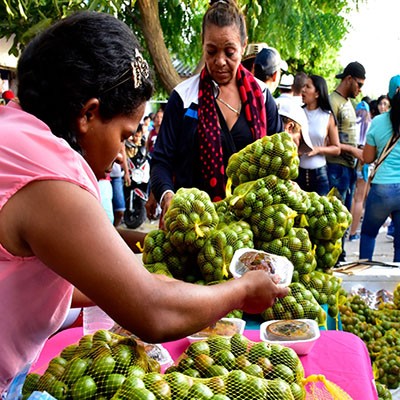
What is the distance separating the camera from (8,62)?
10.1 meters

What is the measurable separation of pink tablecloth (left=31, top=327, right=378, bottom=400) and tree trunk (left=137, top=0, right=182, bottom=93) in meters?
5.58

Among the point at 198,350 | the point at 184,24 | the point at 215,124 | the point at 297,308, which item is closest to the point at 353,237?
the point at 184,24

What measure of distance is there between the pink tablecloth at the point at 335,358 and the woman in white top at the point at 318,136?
3425mm

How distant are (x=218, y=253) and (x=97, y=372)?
3.38 ft

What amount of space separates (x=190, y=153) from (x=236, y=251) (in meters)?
1.04

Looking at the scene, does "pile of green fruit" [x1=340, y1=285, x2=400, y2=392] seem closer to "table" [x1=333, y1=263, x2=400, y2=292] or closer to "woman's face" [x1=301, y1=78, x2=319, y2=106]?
"table" [x1=333, y1=263, x2=400, y2=292]

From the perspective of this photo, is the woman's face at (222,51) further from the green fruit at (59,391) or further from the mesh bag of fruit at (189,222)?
the green fruit at (59,391)

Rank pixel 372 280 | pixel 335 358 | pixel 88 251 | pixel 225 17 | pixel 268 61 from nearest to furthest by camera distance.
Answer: pixel 88 251 → pixel 335 358 → pixel 225 17 → pixel 372 280 → pixel 268 61

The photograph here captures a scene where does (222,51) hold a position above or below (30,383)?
above

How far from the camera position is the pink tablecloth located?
5.45ft

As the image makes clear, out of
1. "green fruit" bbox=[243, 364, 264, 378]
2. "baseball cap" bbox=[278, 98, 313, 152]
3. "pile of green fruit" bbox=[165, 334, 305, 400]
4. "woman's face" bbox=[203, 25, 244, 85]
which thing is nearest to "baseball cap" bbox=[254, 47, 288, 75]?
"baseball cap" bbox=[278, 98, 313, 152]

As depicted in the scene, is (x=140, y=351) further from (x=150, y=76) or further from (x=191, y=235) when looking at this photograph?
(x=191, y=235)

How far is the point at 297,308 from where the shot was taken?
7.07 ft

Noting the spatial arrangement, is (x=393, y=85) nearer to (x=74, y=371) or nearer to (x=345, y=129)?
(x=345, y=129)
